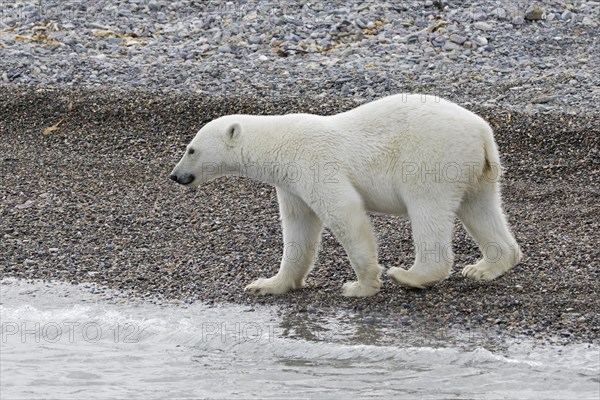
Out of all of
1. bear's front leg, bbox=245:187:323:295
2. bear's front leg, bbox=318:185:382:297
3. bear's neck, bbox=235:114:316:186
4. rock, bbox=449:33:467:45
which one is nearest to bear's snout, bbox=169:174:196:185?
bear's neck, bbox=235:114:316:186

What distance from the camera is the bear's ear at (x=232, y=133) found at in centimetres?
793

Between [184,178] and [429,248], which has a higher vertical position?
[184,178]

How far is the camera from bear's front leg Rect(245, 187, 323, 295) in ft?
26.1

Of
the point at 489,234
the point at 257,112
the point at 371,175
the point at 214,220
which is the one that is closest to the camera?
the point at 371,175

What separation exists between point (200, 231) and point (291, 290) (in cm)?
171

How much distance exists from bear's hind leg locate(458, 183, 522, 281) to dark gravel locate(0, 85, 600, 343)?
11 centimetres

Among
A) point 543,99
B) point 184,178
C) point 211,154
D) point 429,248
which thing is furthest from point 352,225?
point 543,99

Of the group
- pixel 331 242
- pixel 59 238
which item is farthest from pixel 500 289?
pixel 59 238

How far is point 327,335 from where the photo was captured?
7.32 meters

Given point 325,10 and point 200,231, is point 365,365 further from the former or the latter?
point 325,10

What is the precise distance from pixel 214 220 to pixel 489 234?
289 cm

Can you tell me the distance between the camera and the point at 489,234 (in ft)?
25.9

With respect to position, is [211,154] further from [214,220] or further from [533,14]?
[533,14]

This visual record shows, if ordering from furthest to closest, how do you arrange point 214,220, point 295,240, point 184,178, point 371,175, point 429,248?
1. point 214,220
2. point 184,178
3. point 295,240
4. point 371,175
5. point 429,248
